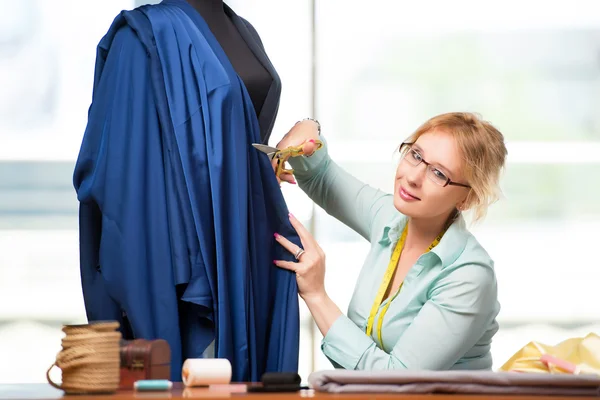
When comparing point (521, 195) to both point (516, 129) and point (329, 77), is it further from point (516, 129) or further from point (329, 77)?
point (329, 77)

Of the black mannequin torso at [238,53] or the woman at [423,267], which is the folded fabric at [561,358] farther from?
the black mannequin torso at [238,53]

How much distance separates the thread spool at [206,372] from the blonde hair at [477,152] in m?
0.97

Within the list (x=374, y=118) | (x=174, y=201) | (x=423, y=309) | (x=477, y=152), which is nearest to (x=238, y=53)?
(x=174, y=201)

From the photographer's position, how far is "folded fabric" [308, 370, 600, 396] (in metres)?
1.50

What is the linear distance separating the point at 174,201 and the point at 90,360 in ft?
1.92

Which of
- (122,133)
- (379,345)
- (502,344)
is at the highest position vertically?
(122,133)

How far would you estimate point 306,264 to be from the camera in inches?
85.6

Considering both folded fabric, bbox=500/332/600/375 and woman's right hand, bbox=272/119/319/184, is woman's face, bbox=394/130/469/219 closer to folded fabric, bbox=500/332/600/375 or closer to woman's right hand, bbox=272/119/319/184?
woman's right hand, bbox=272/119/319/184

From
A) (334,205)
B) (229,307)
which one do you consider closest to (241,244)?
(229,307)

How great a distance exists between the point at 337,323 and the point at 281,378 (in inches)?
26.9

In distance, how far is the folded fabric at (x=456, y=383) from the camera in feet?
4.92

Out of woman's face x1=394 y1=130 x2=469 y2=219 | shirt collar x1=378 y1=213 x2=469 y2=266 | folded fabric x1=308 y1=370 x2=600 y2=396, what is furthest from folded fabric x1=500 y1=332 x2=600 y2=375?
woman's face x1=394 y1=130 x2=469 y2=219

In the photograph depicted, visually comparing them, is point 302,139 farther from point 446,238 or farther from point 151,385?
point 151,385

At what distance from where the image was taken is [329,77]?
13.6 ft
